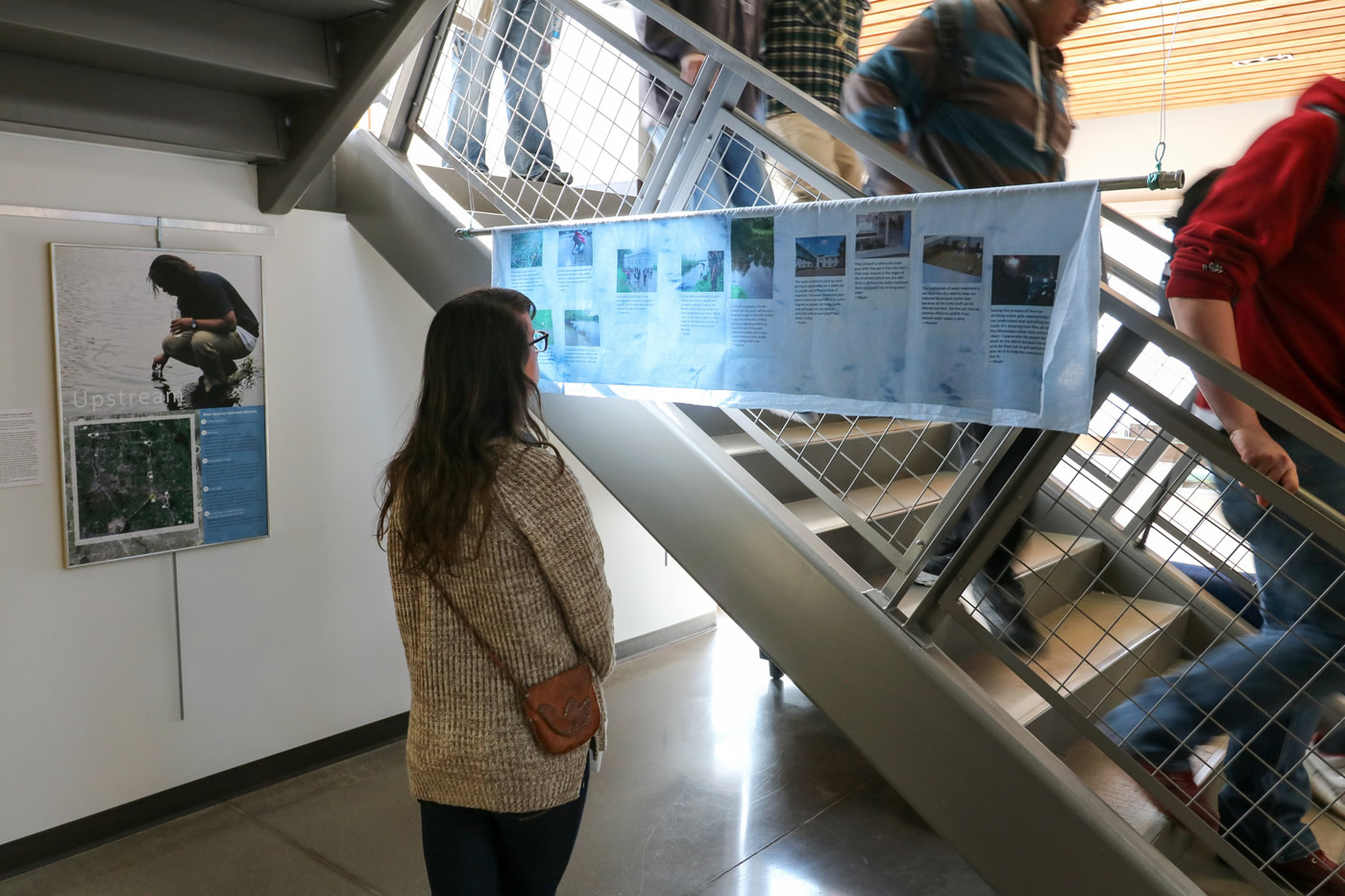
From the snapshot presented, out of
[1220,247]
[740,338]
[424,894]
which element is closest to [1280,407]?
[1220,247]

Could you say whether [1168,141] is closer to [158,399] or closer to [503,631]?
[158,399]

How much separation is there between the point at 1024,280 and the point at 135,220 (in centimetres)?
249

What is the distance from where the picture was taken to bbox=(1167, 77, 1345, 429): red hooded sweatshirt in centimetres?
170

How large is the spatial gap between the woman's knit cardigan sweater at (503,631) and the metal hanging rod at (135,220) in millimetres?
1761

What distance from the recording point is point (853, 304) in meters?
1.83

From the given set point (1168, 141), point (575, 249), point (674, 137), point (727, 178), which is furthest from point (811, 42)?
point (1168, 141)

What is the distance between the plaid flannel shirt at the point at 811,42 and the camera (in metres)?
2.94

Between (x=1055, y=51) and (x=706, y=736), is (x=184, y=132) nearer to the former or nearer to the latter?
(x=1055, y=51)

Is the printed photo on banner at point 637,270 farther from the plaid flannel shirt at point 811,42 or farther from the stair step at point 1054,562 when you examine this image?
the stair step at point 1054,562

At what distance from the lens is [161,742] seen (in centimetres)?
281

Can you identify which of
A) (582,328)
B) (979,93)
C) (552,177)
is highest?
(979,93)

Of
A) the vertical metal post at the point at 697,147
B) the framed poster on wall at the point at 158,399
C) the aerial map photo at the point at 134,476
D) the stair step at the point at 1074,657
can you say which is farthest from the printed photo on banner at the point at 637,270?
the aerial map photo at the point at 134,476

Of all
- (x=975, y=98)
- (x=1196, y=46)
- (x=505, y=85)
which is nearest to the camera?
(x=975, y=98)

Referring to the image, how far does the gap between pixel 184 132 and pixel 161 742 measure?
72.6 inches
